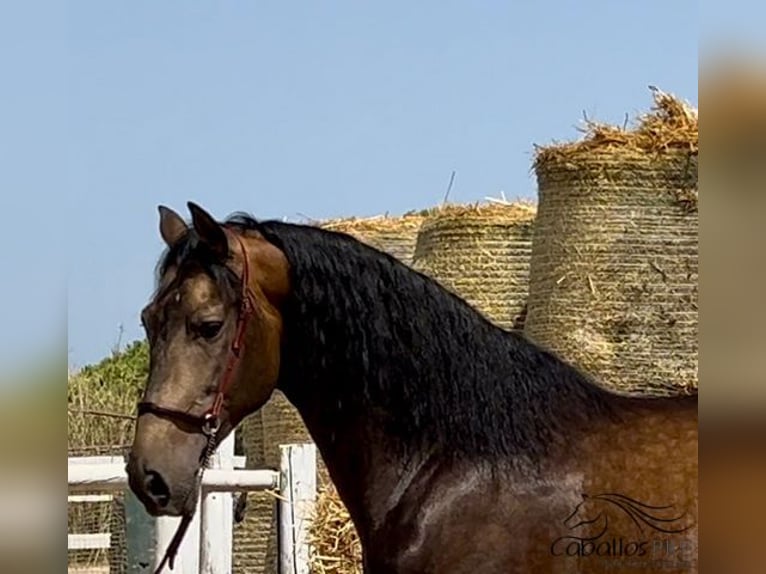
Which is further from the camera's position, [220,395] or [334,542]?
[334,542]

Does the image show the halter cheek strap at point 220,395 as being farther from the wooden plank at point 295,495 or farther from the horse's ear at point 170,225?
the wooden plank at point 295,495

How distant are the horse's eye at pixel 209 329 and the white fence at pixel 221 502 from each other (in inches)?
45.4

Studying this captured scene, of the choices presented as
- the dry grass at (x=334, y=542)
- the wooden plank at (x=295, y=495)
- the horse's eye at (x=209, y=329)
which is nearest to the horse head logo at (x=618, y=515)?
the horse's eye at (x=209, y=329)

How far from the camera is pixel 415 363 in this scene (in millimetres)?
2590

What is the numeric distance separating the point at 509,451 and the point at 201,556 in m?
1.81

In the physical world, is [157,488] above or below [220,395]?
below

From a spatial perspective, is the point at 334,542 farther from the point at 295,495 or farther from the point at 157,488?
the point at 157,488

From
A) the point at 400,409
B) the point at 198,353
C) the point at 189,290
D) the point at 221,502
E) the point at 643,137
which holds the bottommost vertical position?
the point at 221,502

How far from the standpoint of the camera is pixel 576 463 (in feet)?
8.27

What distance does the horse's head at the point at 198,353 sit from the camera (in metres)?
2.46

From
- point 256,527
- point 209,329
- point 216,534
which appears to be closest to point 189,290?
point 209,329

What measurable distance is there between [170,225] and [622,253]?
1.47 m

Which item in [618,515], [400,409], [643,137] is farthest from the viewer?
[643,137]

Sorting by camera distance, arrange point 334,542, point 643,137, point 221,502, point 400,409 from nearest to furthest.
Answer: point 400,409, point 643,137, point 334,542, point 221,502
